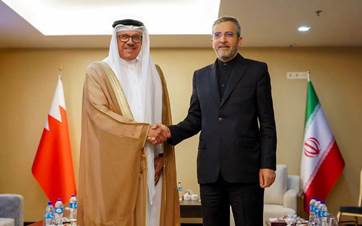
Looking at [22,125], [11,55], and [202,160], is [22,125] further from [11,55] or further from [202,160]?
[202,160]

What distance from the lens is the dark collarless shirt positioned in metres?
2.29

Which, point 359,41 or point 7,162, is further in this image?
point 7,162

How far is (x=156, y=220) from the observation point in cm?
253

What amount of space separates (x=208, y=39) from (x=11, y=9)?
2.53 metres

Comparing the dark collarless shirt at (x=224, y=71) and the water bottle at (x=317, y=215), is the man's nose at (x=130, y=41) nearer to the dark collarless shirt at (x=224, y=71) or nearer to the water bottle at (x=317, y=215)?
the dark collarless shirt at (x=224, y=71)

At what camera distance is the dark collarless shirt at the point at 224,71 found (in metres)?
2.29

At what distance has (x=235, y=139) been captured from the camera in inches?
86.1

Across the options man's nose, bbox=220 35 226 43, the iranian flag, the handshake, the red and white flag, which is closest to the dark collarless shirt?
man's nose, bbox=220 35 226 43

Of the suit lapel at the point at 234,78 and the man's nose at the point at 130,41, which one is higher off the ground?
the man's nose at the point at 130,41

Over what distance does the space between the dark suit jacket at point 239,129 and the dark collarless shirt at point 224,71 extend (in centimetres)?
2

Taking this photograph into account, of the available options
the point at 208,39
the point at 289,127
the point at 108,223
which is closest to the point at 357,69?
the point at 289,127

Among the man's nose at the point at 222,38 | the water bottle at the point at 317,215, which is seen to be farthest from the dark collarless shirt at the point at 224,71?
the water bottle at the point at 317,215

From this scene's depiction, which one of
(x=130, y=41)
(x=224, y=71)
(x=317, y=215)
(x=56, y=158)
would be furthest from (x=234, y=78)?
(x=56, y=158)

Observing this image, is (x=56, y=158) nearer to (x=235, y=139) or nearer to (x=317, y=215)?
(x=317, y=215)
